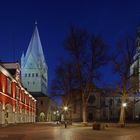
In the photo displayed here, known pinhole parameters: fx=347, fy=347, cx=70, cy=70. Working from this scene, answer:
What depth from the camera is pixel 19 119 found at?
8200 centimetres

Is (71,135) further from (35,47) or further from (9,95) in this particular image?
(35,47)

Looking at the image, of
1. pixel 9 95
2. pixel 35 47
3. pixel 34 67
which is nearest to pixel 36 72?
pixel 34 67

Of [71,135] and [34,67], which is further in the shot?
[34,67]

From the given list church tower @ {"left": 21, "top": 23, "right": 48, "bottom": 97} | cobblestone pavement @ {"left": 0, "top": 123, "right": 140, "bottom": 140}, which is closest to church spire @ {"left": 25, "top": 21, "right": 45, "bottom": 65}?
church tower @ {"left": 21, "top": 23, "right": 48, "bottom": 97}

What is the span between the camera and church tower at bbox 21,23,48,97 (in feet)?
507

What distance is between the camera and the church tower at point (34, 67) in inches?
6088

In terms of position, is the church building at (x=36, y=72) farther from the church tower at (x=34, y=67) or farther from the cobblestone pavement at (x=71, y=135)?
the cobblestone pavement at (x=71, y=135)

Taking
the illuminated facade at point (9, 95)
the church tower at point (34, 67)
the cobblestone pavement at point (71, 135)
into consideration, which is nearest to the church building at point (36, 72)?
the church tower at point (34, 67)

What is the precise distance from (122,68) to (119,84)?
282 centimetres

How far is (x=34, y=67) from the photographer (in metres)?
162

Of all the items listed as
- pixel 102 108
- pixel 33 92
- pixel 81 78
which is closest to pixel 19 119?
pixel 81 78

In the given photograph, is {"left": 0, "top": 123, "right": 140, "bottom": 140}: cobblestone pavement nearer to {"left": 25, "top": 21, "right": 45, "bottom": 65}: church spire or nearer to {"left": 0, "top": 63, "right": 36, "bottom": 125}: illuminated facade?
{"left": 0, "top": 63, "right": 36, "bottom": 125}: illuminated facade

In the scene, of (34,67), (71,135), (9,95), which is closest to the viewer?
(71,135)

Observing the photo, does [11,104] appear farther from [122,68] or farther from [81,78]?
[122,68]
